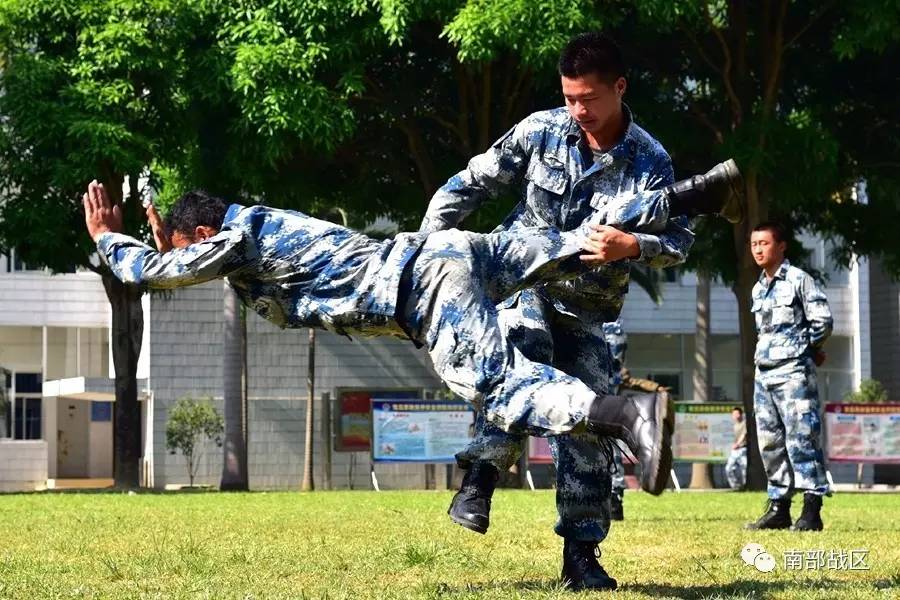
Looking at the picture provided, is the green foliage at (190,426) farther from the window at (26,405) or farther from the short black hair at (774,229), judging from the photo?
the short black hair at (774,229)

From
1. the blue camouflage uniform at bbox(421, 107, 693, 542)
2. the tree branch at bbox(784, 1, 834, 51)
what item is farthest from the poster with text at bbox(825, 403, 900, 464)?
the blue camouflage uniform at bbox(421, 107, 693, 542)

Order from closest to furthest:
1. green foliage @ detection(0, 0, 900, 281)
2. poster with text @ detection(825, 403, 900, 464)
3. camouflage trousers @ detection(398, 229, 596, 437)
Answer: camouflage trousers @ detection(398, 229, 596, 437)
green foliage @ detection(0, 0, 900, 281)
poster with text @ detection(825, 403, 900, 464)

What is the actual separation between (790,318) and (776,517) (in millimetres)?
1357

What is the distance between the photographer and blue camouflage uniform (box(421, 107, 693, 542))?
6855mm

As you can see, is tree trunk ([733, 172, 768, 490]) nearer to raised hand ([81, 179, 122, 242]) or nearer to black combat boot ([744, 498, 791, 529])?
black combat boot ([744, 498, 791, 529])

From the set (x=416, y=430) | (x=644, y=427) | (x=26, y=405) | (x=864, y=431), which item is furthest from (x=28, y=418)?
(x=644, y=427)

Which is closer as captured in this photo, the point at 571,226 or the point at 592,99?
the point at 592,99

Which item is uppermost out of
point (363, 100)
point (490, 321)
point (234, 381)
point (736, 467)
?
point (363, 100)

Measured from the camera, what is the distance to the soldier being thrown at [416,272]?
612 centimetres

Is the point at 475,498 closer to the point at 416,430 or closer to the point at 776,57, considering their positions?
the point at 776,57

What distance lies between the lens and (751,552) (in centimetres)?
820

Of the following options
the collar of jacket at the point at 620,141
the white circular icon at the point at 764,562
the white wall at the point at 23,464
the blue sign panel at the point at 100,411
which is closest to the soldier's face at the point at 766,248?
the white circular icon at the point at 764,562

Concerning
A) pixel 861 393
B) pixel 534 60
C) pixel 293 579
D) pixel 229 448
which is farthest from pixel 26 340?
pixel 293 579

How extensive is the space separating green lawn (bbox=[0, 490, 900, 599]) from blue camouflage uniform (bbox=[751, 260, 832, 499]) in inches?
20.6
